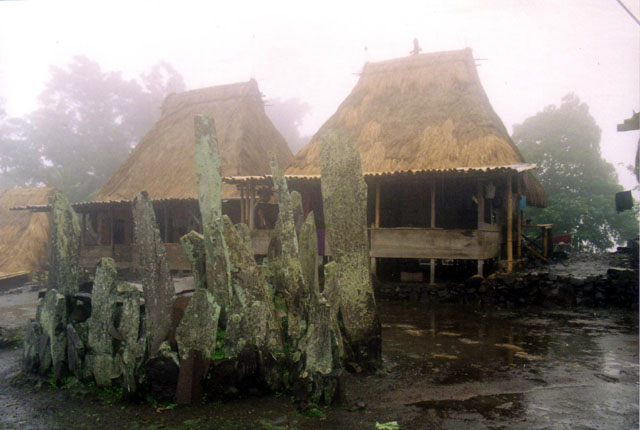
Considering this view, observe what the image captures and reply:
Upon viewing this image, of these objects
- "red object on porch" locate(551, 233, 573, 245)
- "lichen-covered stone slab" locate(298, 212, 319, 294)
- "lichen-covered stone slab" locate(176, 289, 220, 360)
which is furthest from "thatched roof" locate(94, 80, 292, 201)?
"red object on porch" locate(551, 233, 573, 245)

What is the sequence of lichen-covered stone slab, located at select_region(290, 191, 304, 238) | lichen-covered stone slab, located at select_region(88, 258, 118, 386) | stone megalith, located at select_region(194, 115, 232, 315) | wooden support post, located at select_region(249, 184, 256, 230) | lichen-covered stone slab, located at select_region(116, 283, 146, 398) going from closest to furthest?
lichen-covered stone slab, located at select_region(116, 283, 146, 398) → lichen-covered stone slab, located at select_region(88, 258, 118, 386) → stone megalith, located at select_region(194, 115, 232, 315) → lichen-covered stone slab, located at select_region(290, 191, 304, 238) → wooden support post, located at select_region(249, 184, 256, 230)

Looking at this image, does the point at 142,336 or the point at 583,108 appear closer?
the point at 142,336

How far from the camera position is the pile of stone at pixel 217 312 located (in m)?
4.30

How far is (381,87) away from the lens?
1570 centimetres

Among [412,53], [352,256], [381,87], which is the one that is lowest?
[352,256]

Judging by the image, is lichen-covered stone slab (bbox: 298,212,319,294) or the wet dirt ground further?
lichen-covered stone slab (bbox: 298,212,319,294)

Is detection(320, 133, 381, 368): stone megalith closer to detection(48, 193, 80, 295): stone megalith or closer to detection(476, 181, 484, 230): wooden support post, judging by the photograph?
detection(48, 193, 80, 295): stone megalith

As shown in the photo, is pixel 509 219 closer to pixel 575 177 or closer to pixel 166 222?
pixel 166 222

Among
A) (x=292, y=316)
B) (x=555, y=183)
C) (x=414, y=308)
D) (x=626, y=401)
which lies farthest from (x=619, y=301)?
(x=555, y=183)

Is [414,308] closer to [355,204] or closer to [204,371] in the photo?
[355,204]

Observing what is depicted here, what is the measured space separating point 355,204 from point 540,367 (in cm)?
310

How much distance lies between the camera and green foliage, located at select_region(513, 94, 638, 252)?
65.5ft

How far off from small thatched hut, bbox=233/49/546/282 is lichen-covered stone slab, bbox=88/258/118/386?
6.97 meters

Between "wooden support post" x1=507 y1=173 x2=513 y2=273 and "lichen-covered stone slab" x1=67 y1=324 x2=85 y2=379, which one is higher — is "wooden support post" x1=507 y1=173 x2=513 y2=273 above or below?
above
